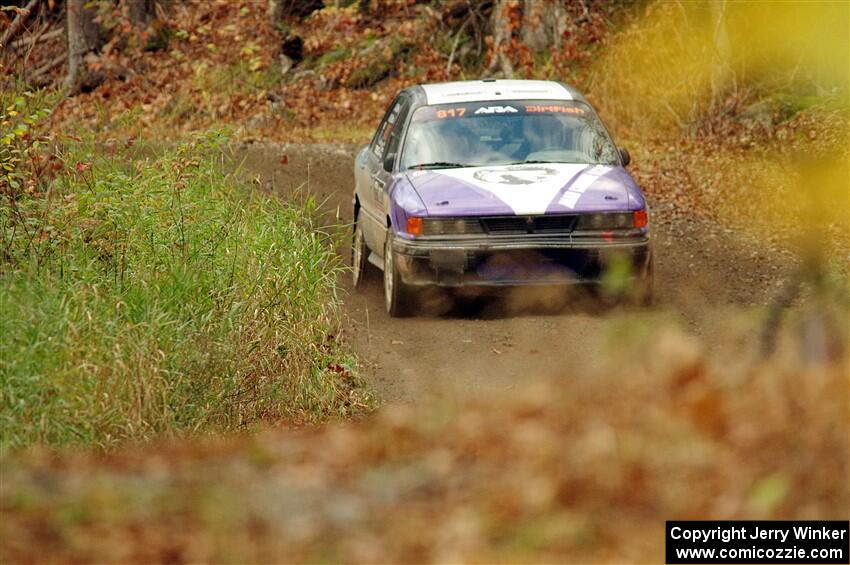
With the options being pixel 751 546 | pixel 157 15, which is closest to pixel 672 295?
pixel 751 546

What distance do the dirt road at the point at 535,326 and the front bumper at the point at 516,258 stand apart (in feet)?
1.19

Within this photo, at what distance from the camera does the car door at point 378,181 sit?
1155 centimetres

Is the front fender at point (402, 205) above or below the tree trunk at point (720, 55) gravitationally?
above

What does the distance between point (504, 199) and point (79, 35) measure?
21.9m

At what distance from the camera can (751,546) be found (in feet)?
16.5

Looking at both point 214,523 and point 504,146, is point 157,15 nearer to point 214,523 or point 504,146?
point 504,146

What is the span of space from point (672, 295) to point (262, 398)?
483 centimetres

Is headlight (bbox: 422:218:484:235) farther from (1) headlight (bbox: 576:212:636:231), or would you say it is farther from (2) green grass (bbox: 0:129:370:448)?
(2) green grass (bbox: 0:129:370:448)

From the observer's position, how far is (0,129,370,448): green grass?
6.97 m

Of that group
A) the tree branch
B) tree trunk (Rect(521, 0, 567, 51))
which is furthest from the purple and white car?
tree trunk (Rect(521, 0, 567, 51))

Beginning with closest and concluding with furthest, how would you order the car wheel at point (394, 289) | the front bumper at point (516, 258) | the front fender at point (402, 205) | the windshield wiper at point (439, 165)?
the front bumper at point (516, 258)
the front fender at point (402, 205)
the car wheel at point (394, 289)
the windshield wiper at point (439, 165)

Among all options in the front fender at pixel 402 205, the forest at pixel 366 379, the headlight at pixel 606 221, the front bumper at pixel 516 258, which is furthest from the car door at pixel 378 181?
the headlight at pixel 606 221

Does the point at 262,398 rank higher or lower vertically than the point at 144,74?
higher

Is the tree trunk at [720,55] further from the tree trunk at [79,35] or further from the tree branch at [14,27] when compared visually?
the tree trunk at [79,35]
